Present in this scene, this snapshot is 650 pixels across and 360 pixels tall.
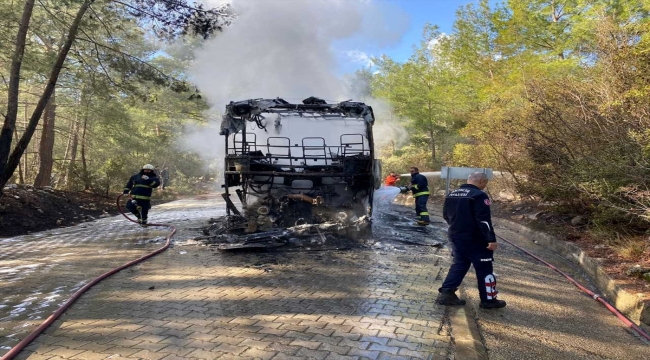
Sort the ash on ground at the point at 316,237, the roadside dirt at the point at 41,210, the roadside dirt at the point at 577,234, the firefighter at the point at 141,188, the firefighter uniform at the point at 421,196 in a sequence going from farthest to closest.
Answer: the firefighter uniform at the point at 421,196 < the firefighter at the point at 141,188 < the roadside dirt at the point at 41,210 < the ash on ground at the point at 316,237 < the roadside dirt at the point at 577,234

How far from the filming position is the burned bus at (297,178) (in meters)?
7.95

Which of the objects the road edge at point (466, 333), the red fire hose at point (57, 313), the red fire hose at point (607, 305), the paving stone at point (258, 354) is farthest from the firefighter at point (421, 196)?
the paving stone at point (258, 354)

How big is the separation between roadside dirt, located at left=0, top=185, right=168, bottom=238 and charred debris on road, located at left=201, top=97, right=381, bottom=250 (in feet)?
12.1

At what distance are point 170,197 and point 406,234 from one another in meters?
15.3

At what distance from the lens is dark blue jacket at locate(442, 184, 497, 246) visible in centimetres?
434

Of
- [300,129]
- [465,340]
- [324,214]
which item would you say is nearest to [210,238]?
[324,214]

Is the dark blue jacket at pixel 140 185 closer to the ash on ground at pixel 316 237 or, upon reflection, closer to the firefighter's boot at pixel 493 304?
the ash on ground at pixel 316 237

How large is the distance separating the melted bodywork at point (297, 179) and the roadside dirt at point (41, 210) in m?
4.24

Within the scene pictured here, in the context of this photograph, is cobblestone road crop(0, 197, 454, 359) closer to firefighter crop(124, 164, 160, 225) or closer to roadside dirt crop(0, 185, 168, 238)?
firefighter crop(124, 164, 160, 225)

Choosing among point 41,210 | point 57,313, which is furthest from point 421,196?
point 41,210

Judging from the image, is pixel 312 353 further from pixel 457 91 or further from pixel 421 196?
pixel 457 91

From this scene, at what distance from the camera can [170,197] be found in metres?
21.1

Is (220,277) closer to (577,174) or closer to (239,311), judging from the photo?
(239,311)

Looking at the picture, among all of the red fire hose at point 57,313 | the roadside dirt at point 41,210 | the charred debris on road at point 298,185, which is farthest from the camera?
the roadside dirt at point 41,210
